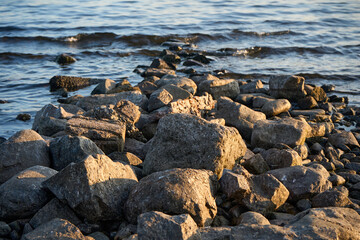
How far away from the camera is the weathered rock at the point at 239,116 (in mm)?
6906

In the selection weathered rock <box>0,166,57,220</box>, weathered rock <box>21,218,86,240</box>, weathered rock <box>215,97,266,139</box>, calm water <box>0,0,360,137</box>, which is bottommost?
calm water <box>0,0,360,137</box>

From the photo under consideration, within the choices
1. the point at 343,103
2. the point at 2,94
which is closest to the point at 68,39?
the point at 2,94

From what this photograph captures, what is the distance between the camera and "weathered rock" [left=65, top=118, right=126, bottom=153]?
5.52 m

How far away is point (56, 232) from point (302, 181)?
2.76m

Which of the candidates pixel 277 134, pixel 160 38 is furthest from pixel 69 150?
pixel 160 38

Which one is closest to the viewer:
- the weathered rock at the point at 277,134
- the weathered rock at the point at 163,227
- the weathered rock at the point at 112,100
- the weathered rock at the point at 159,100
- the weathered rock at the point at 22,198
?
the weathered rock at the point at 163,227

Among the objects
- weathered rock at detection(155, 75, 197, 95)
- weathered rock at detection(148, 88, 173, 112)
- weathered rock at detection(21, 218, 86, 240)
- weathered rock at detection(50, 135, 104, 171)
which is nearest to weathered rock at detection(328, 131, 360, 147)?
weathered rock at detection(148, 88, 173, 112)

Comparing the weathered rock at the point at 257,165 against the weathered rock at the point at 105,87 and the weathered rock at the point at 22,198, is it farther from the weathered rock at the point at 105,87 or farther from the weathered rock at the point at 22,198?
the weathered rock at the point at 105,87

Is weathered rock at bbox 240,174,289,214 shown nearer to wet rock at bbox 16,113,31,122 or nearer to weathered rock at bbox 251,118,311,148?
weathered rock at bbox 251,118,311,148

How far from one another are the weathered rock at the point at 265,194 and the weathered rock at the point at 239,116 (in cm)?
234

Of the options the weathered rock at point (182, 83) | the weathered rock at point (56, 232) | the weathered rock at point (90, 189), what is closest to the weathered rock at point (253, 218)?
the weathered rock at point (90, 189)

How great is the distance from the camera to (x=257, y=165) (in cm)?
530

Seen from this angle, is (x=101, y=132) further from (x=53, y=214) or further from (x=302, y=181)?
(x=302, y=181)

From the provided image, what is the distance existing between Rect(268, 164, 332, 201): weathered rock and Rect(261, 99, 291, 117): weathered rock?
2984 millimetres
